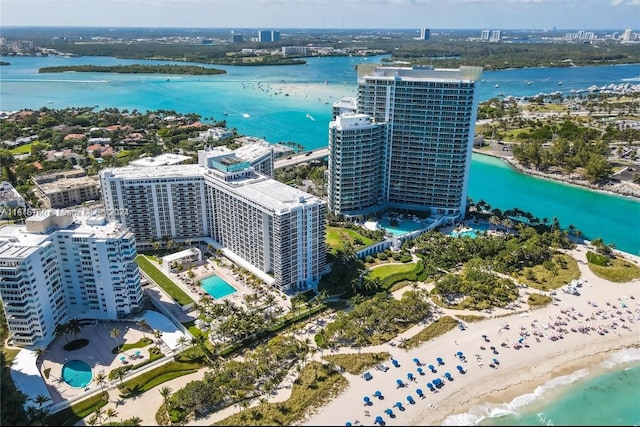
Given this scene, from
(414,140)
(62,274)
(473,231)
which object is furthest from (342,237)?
(62,274)

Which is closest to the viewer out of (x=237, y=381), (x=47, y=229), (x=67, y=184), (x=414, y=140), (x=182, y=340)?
(x=237, y=381)

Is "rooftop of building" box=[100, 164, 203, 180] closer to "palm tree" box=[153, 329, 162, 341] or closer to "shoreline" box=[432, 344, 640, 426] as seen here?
"palm tree" box=[153, 329, 162, 341]

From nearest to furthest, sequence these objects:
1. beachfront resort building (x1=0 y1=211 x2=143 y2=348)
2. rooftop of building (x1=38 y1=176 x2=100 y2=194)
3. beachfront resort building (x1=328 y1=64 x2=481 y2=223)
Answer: beachfront resort building (x1=0 y1=211 x2=143 y2=348) < beachfront resort building (x1=328 y1=64 x2=481 y2=223) < rooftop of building (x1=38 y1=176 x2=100 y2=194)

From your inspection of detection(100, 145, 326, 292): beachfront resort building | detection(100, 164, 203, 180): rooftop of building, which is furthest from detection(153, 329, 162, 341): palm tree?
detection(100, 164, 203, 180): rooftop of building

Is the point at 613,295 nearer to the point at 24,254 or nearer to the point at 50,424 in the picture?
the point at 50,424

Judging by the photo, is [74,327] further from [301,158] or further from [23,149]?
[23,149]

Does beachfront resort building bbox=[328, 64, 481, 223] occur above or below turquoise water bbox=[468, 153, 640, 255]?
above

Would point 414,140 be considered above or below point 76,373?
above
